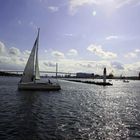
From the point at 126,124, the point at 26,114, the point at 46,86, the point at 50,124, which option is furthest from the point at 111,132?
the point at 46,86

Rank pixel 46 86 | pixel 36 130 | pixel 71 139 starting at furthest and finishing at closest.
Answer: pixel 46 86 → pixel 36 130 → pixel 71 139

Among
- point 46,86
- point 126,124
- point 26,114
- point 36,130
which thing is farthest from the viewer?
point 46,86

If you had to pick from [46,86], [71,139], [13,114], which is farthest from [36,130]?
[46,86]

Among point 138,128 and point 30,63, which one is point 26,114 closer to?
point 138,128

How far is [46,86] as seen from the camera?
71.2m

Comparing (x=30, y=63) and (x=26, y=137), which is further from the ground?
(x=30, y=63)

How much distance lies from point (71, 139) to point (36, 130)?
427 centimetres

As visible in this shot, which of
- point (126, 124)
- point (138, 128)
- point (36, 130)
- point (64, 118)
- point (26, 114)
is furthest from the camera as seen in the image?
point (26, 114)

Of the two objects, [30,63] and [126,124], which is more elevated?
[30,63]

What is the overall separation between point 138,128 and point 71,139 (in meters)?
8.39

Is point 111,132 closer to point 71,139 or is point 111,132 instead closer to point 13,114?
point 71,139

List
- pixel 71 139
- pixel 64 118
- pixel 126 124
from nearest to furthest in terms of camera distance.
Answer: pixel 71 139, pixel 126 124, pixel 64 118

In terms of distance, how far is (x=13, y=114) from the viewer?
31062mm

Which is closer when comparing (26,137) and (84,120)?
(26,137)
